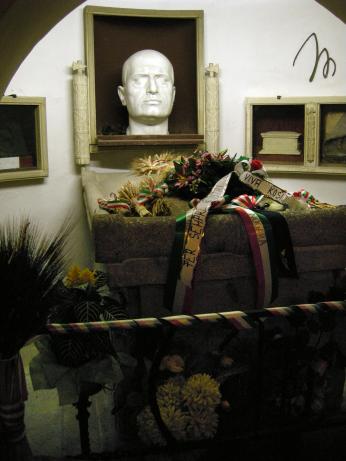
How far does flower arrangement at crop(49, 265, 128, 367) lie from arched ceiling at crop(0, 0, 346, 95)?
2.01 feet

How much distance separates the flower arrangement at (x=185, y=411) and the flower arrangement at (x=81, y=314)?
0.86 ft

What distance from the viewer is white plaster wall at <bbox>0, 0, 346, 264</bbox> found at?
385 centimetres

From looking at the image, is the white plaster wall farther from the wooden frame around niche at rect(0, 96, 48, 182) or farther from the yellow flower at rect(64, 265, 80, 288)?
the yellow flower at rect(64, 265, 80, 288)

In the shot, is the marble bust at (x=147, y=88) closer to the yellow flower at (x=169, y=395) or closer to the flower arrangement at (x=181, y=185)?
the flower arrangement at (x=181, y=185)

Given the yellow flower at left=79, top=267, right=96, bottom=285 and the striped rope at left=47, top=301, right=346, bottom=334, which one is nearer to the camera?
the striped rope at left=47, top=301, right=346, bottom=334

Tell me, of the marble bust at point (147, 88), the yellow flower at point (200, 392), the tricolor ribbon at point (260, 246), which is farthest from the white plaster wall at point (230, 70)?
the yellow flower at point (200, 392)

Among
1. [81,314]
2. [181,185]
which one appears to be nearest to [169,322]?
[81,314]

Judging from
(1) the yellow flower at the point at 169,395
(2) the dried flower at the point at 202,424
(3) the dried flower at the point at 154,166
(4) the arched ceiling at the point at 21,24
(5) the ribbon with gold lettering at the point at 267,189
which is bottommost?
(2) the dried flower at the point at 202,424

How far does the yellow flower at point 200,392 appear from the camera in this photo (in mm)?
1780

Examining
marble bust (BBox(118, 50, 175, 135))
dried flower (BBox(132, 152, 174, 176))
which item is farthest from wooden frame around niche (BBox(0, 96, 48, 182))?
dried flower (BBox(132, 152, 174, 176))

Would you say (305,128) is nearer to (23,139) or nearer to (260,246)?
(23,139)

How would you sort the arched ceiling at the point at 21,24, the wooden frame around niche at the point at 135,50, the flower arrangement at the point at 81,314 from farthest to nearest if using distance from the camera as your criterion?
the wooden frame around niche at the point at 135,50 → the flower arrangement at the point at 81,314 → the arched ceiling at the point at 21,24

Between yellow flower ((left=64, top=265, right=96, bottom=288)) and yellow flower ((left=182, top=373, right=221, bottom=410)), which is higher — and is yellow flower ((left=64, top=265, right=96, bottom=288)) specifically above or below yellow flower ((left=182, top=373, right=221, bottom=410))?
above
